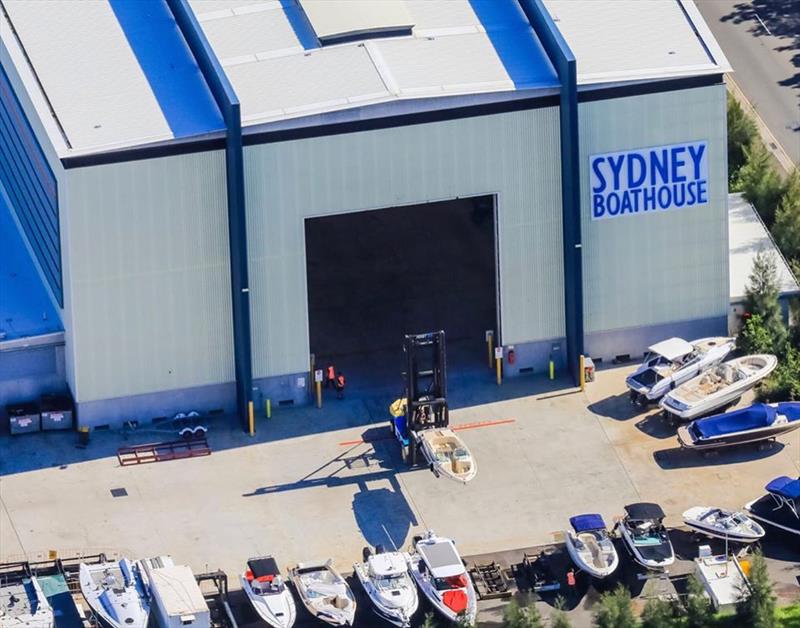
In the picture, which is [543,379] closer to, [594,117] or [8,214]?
[594,117]

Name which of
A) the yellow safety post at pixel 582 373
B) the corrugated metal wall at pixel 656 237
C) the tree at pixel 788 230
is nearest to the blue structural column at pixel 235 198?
the yellow safety post at pixel 582 373

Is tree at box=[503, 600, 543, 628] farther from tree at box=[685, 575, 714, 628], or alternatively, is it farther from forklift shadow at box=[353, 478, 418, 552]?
forklift shadow at box=[353, 478, 418, 552]

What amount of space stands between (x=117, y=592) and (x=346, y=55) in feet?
71.4

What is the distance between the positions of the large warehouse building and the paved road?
Result: 50.7ft

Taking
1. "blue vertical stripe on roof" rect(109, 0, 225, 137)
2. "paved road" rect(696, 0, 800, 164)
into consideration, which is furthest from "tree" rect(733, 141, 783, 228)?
"blue vertical stripe on roof" rect(109, 0, 225, 137)

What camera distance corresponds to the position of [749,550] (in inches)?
3214

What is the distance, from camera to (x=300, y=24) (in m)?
90.5

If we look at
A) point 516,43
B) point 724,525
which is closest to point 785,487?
point 724,525

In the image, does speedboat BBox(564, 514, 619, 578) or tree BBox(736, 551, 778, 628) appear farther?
speedboat BBox(564, 514, 619, 578)

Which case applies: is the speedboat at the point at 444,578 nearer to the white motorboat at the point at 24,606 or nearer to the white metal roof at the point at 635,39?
the white motorboat at the point at 24,606

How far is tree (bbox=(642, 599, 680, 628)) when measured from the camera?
76750mm

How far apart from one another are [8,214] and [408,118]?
17.0 meters

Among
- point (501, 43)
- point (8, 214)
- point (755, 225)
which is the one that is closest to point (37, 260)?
point (8, 214)

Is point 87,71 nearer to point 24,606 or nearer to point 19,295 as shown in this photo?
point 19,295
